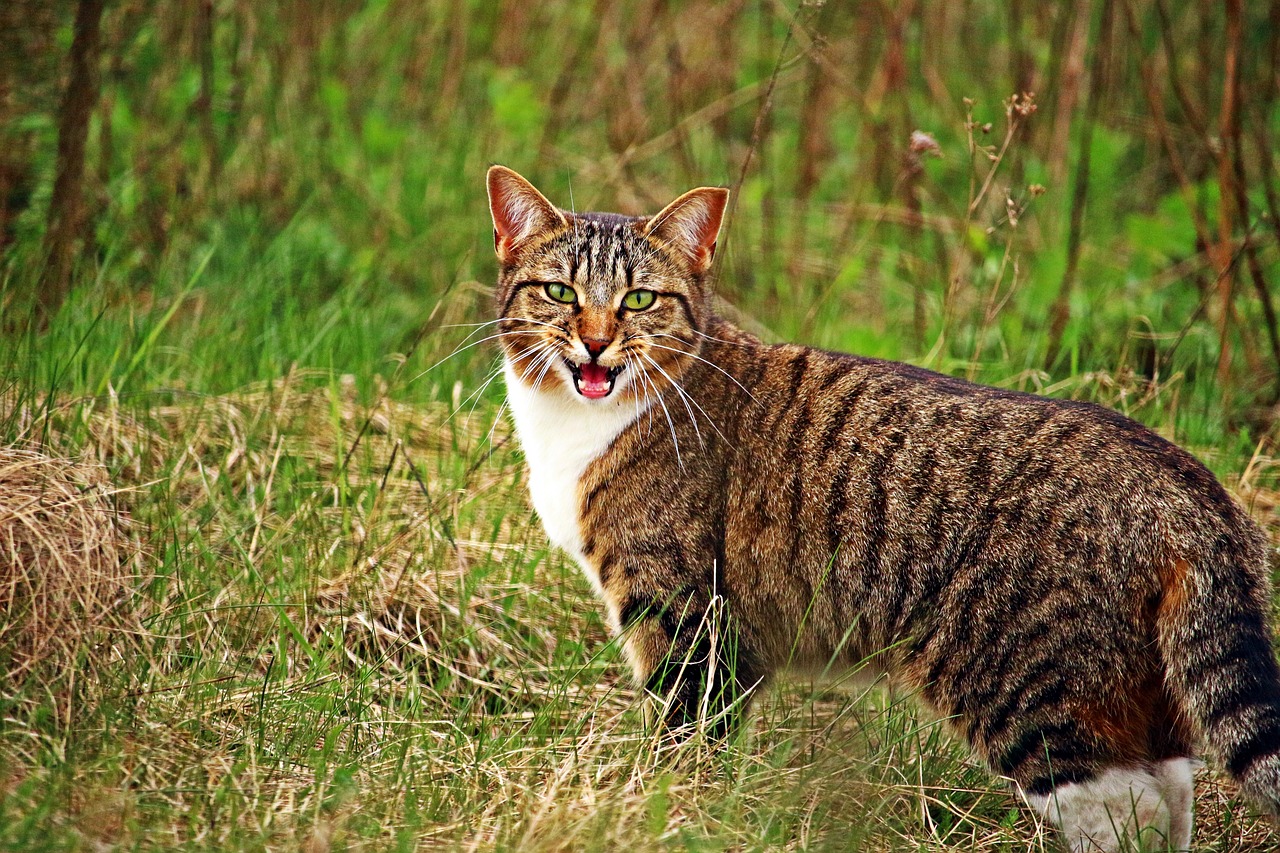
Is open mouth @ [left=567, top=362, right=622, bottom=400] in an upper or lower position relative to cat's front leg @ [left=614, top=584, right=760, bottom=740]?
upper

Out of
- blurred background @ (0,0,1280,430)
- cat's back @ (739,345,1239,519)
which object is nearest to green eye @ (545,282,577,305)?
cat's back @ (739,345,1239,519)

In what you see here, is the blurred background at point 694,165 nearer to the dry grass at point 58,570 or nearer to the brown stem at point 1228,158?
the brown stem at point 1228,158

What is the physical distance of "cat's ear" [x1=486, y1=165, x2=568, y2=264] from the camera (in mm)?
3869

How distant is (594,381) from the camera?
364 centimetres


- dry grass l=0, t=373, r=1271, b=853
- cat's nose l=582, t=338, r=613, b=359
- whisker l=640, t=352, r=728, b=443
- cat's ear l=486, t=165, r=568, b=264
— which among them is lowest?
dry grass l=0, t=373, r=1271, b=853

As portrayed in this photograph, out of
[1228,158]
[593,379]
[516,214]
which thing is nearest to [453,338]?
[516,214]

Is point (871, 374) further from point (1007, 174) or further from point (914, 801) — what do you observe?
point (1007, 174)

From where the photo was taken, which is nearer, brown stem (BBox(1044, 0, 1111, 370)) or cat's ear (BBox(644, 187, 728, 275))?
cat's ear (BBox(644, 187, 728, 275))

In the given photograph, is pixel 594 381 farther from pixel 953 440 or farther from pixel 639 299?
pixel 953 440

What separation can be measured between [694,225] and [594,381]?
648mm

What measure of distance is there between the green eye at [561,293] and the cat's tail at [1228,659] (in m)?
1.80

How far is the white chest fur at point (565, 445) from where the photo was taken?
3736 millimetres

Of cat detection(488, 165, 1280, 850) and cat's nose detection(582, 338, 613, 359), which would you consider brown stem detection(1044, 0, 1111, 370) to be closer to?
cat detection(488, 165, 1280, 850)

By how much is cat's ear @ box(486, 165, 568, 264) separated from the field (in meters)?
0.40
